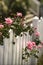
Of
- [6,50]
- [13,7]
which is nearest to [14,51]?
[6,50]

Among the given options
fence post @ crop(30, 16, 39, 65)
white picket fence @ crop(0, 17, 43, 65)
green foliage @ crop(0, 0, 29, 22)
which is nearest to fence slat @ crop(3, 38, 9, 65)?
white picket fence @ crop(0, 17, 43, 65)

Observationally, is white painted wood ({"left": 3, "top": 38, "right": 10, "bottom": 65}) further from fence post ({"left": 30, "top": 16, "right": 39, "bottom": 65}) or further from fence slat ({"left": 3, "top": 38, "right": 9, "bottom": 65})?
fence post ({"left": 30, "top": 16, "right": 39, "bottom": 65})

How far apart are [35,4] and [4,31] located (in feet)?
30.0

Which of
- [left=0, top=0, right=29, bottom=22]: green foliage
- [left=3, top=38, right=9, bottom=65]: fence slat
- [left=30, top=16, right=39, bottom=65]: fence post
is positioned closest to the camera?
[left=3, top=38, right=9, bottom=65]: fence slat

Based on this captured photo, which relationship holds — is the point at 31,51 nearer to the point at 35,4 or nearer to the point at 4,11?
the point at 4,11

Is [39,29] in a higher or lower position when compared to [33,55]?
higher

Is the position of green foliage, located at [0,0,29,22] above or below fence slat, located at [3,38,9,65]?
above

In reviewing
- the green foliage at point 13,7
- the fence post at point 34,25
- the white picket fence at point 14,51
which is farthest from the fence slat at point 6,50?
the green foliage at point 13,7

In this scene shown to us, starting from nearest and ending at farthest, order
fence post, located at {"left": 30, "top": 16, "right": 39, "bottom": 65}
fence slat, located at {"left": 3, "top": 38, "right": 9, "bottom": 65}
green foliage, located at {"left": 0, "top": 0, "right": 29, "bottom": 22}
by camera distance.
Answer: fence slat, located at {"left": 3, "top": 38, "right": 9, "bottom": 65} → fence post, located at {"left": 30, "top": 16, "right": 39, "bottom": 65} → green foliage, located at {"left": 0, "top": 0, "right": 29, "bottom": 22}

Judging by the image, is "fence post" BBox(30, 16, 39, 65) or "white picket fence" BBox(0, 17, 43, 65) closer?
"white picket fence" BBox(0, 17, 43, 65)

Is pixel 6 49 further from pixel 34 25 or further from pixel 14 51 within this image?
pixel 34 25

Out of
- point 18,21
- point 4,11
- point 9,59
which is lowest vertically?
point 9,59

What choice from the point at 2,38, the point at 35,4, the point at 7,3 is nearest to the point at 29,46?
the point at 2,38

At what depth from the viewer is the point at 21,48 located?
5703 mm
